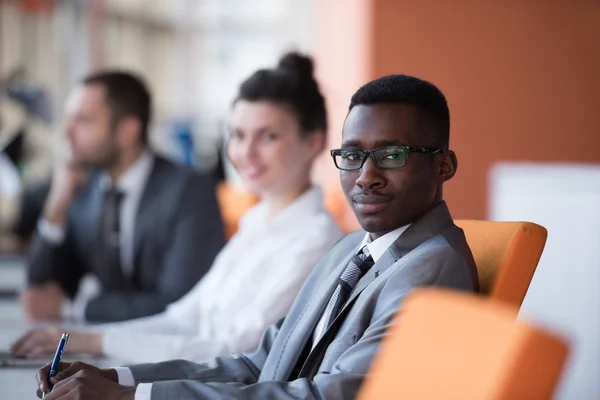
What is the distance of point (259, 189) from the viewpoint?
2471 millimetres

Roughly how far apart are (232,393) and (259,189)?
113 centimetres

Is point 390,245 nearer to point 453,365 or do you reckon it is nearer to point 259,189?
point 453,365

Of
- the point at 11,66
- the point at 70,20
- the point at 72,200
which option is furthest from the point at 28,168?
the point at 72,200

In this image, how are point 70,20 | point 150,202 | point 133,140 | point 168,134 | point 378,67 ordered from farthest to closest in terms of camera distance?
point 168,134
point 70,20
point 378,67
point 133,140
point 150,202

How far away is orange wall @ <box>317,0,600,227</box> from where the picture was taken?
5.92 meters

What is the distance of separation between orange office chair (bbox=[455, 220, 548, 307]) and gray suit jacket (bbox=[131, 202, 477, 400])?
0.08m

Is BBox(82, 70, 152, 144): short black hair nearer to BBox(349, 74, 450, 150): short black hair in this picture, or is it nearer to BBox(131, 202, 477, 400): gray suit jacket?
BBox(131, 202, 477, 400): gray suit jacket

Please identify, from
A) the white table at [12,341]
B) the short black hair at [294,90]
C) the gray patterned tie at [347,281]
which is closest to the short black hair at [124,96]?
the white table at [12,341]

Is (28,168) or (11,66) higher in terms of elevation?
(11,66)

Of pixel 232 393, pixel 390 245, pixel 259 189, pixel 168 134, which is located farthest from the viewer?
pixel 168 134

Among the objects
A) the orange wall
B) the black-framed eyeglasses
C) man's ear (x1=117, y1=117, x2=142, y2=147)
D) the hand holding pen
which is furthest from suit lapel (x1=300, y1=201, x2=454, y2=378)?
the orange wall

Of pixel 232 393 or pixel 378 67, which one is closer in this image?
pixel 232 393

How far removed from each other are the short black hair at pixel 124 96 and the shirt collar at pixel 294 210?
1.19m

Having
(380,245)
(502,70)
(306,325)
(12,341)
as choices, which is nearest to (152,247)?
(12,341)
